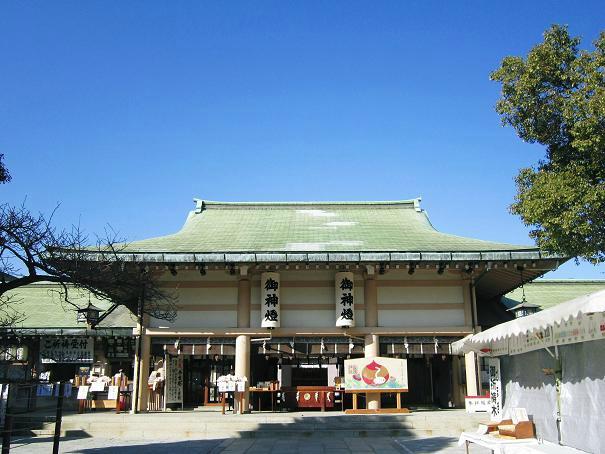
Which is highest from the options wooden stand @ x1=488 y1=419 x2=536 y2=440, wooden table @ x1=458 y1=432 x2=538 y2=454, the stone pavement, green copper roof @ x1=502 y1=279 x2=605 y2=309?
green copper roof @ x1=502 y1=279 x2=605 y2=309

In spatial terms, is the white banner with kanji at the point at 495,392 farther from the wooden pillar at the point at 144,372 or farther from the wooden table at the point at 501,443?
the wooden pillar at the point at 144,372

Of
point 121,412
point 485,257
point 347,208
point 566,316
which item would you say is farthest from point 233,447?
point 347,208

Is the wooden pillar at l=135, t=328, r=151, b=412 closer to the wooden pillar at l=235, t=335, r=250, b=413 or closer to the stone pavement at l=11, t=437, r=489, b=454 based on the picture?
the wooden pillar at l=235, t=335, r=250, b=413

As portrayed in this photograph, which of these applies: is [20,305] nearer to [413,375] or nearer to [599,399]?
[413,375]

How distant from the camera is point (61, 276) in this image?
31.4 feet

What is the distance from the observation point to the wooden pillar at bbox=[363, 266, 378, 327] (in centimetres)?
1744

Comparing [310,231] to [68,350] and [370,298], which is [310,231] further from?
[68,350]

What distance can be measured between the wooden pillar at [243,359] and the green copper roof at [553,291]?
10.5 metres

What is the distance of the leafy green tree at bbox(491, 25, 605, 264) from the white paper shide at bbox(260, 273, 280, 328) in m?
7.57

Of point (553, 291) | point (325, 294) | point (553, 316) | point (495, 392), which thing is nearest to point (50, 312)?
point (325, 294)

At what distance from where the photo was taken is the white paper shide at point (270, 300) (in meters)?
17.0

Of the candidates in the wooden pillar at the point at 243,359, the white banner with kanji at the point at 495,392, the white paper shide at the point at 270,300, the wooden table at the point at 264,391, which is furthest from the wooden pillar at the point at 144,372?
the white banner with kanji at the point at 495,392

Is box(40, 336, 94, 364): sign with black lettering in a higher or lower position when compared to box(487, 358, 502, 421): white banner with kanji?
higher

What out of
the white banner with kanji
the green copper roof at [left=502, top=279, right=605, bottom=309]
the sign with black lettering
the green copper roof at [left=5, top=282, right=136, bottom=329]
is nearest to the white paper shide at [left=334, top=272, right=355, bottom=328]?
the white banner with kanji
